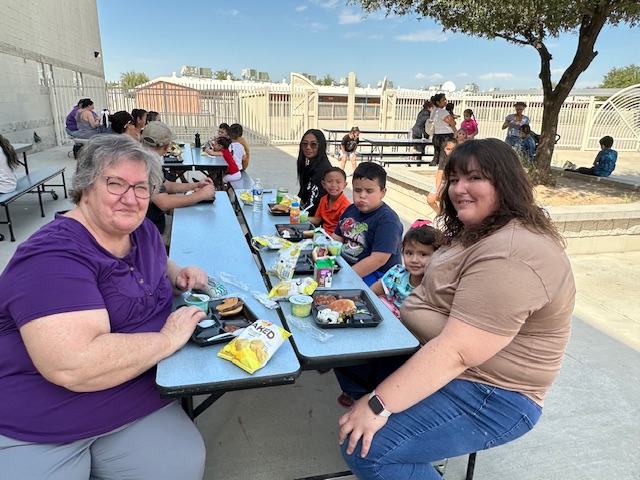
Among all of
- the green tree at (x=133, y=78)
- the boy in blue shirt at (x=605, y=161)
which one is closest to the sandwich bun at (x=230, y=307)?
the boy in blue shirt at (x=605, y=161)

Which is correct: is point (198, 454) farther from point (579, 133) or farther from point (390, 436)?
point (579, 133)

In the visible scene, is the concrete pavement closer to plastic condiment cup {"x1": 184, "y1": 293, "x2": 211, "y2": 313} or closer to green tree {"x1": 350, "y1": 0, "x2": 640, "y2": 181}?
plastic condiment cup {"x1": 184, "y1": 293, "x2": 211, "y2": 313}

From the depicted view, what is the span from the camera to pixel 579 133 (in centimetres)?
1606

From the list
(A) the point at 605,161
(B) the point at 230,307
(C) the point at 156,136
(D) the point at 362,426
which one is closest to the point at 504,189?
(D) the point at 362,426

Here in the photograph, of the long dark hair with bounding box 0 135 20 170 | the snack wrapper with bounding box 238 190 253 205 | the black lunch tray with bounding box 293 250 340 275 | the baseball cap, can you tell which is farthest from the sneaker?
the long dark hair with bounding box 0 135 20 170

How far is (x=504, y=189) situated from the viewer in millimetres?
1576

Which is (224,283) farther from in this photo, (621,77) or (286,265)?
(621,77)

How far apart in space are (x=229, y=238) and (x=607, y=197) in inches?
235

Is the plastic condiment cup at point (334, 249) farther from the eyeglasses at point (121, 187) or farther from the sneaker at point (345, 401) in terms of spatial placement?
the eyeglasses at point (121, 187)

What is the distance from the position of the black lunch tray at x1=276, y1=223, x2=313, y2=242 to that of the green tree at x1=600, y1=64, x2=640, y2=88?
44.3 metres

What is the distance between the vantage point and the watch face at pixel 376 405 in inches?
60.6

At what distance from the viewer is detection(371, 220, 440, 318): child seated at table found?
2273 millimetres

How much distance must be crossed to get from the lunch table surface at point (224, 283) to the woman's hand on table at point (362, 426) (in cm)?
32

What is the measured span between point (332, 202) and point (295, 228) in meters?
0.73
